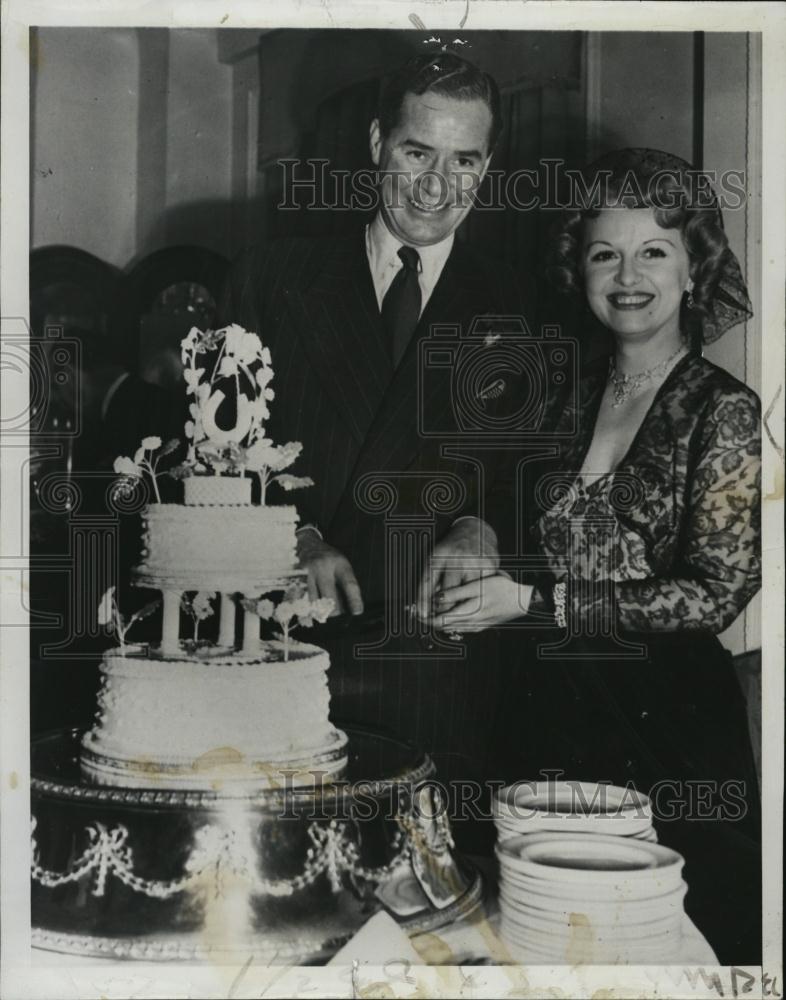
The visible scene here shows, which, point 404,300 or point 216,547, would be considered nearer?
point 216,547

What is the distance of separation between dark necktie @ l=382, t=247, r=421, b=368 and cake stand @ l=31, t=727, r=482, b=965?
26.6 inches

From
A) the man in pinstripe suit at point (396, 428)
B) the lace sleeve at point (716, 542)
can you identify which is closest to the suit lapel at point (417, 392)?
the man in pinstripe suit at point (396, 428)

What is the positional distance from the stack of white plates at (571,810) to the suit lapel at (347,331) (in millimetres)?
630

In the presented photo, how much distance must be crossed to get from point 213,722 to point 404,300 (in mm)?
737

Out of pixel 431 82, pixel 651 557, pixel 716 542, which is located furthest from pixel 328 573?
pixel 431 82

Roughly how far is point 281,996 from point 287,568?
0.66 m

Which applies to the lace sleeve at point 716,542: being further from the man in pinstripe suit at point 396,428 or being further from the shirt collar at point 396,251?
the shirt collar at point 396,251

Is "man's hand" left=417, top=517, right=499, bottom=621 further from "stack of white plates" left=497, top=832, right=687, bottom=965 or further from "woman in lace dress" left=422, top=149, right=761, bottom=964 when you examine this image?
"stack of white plates" left=497, top=832, right=687, bottom=965

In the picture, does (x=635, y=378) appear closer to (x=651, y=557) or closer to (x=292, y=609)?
(x=651, y=557)

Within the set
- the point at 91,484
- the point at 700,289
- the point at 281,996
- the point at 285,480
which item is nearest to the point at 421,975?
the point at 281,996

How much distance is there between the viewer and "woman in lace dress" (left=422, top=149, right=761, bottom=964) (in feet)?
5.53

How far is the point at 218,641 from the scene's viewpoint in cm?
163

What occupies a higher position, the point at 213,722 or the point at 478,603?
the point at 478,603

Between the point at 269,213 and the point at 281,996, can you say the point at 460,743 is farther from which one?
the point at 269,213
